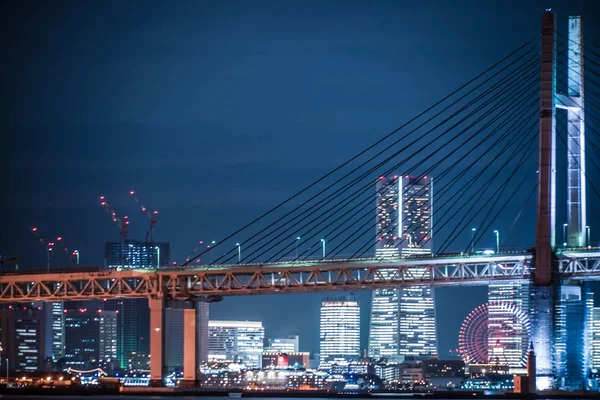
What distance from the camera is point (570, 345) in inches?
3376

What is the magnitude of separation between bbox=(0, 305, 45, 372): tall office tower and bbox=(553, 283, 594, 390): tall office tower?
104m

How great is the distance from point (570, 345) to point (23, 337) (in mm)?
111441

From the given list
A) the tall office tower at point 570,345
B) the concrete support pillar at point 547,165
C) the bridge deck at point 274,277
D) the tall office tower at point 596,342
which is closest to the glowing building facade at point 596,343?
the tall office tower at point 596,342

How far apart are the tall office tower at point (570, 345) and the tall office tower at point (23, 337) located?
104 meters

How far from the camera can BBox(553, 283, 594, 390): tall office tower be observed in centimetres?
8538

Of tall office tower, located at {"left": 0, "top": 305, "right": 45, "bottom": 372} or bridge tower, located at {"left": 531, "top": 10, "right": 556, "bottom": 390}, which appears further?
tall office tower, located at {"left": 0, "top": 305, "right": 45, "bottom": 372}

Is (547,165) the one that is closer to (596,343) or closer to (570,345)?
(570,345)

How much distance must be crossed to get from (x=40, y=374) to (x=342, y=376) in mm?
55615

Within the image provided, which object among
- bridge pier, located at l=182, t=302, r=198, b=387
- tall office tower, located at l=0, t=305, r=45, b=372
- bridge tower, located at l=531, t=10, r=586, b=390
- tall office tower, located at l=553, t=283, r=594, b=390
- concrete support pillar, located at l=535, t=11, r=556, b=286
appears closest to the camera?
concrete support pillar, located at l=535, t=11, r=556, b=286

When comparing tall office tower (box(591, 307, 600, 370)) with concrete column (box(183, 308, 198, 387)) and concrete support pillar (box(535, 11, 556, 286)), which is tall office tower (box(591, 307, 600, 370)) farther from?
concrete support pillar (box(535, 11, 556, 286))

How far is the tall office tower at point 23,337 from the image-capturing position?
17612 cm

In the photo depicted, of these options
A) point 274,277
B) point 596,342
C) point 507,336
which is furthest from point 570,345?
point 507,336

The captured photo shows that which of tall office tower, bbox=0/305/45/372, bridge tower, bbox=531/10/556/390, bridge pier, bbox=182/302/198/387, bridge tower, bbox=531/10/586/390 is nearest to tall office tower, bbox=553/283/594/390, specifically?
bridge tower, bbox=531/10/586/390

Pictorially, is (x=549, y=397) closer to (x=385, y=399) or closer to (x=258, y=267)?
(x=385, y=399)
